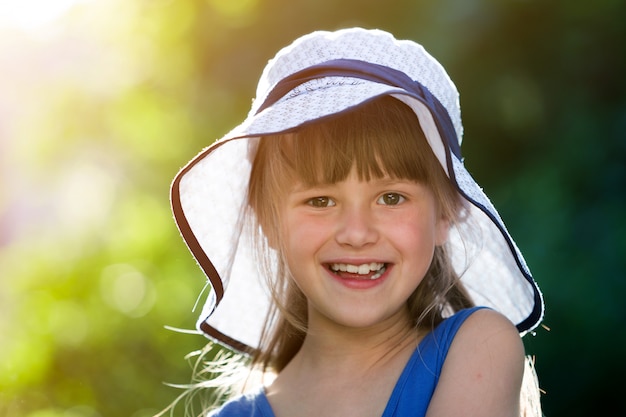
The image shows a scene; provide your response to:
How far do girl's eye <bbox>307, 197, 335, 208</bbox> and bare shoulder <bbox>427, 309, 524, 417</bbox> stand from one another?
0.37 meters

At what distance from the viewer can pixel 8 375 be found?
340 cm

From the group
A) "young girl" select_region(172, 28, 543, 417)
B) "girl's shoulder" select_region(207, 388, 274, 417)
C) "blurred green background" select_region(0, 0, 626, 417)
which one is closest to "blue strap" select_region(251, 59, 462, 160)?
"young girl" select_region(172, 28, 543, 417)

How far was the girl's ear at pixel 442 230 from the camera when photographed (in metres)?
1.96

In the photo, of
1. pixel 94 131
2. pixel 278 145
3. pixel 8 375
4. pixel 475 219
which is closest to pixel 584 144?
pixel 475 219

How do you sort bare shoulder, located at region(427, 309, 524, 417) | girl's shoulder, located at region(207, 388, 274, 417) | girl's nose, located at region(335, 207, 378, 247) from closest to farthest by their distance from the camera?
bare shoulder, located at region(427, 309, 524, 417), girl's nose, located at region(335, 207, 378, 247), girl's shoulder, located at region(207, 388, 274, 417)

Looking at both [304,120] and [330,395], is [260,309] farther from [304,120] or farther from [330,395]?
[304,120]

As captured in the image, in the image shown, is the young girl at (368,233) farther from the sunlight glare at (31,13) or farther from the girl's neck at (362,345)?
the sunlight glare at (31,13)

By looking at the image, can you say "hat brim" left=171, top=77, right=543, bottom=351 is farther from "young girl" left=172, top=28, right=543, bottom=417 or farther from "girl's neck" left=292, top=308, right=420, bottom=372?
"girl's neck" left=292, top=308, right=420, bottom=372

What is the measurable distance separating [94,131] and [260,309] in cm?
177

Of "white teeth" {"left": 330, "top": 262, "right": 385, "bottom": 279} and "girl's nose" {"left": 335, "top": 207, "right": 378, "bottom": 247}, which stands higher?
"girl's nose" {"left": 335, "top": 207, "right": 378, "bottom": 247}

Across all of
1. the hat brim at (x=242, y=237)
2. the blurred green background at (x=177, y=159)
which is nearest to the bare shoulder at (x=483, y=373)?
the hat brim at (x=242, y=237)

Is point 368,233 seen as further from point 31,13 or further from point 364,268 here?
point 31,13

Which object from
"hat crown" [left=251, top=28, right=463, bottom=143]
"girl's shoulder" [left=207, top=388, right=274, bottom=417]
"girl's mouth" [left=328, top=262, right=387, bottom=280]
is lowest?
"girl's shoulder" [left=207, top=388, right=274, bottom=417]

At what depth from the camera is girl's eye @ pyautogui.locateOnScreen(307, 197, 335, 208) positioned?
1.88 m
